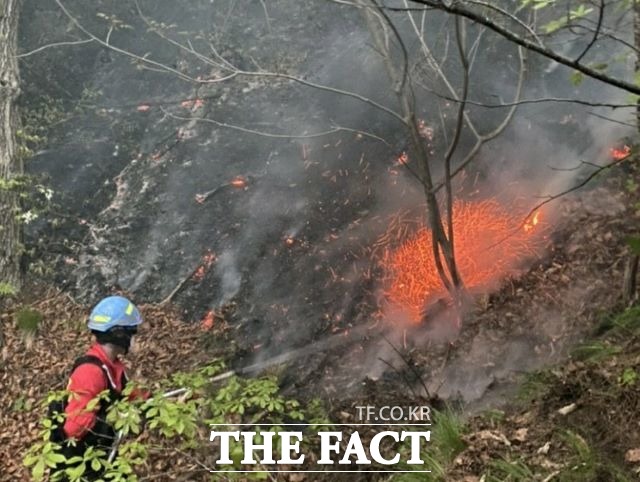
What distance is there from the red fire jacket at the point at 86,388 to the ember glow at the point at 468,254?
3.92m

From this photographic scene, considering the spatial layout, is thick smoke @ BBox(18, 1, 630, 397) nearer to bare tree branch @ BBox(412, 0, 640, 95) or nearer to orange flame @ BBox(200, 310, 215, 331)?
orange flame @ BBox(200, 310, 215, 331)

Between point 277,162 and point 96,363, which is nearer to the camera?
point 96,363

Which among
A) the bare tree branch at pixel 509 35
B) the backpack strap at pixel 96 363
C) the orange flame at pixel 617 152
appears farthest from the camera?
the orange flame at pixel 617 152

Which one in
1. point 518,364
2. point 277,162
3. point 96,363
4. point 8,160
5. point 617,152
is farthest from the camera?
point 277,162

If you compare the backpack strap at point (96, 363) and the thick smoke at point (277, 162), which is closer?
the backpack strap at point (96, 363)

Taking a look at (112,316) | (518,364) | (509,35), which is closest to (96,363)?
(112,316)

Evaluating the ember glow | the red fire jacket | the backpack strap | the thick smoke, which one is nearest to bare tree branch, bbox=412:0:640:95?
the red fire jacket

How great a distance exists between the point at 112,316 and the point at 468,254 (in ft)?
16.0

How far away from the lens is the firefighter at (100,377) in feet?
12.9

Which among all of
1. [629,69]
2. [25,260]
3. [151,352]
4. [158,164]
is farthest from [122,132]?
[629,69]

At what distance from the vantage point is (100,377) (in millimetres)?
4227

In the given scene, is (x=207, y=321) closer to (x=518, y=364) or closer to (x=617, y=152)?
(x=518, y=364)

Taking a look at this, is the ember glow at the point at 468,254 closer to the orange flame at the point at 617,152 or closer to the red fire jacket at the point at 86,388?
the orange flame at the point at 617,152

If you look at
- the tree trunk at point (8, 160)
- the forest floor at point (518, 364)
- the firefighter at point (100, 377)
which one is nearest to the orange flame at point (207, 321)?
the forest floor at point (518, 364)
